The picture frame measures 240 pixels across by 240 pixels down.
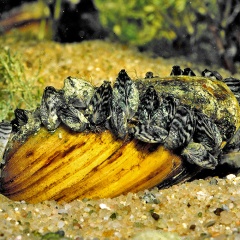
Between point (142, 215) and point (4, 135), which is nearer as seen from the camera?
point (142, 215)

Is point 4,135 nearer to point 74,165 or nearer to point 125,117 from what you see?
point 74,165

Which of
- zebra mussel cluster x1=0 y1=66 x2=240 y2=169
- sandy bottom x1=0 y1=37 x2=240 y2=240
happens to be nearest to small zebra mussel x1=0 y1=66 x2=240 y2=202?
zebra mussel cluster x1=0 y1=66 x2=240 y2=169

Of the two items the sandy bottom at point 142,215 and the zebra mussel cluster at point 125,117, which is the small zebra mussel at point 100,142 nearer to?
the zebra mussel cluster at point 125,117

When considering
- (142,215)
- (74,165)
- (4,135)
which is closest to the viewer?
(142,215)

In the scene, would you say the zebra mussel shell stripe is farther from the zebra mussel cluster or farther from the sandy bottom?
the sandy bottom

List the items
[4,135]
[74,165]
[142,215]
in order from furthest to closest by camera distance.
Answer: [4,135] < [74,165] < [142,215]

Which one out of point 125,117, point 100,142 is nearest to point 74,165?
point 100,142

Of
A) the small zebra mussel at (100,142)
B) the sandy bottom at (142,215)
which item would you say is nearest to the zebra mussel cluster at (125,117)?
the small zebra mussel at (100,142)

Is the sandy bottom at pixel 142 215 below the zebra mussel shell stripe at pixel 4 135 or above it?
below
